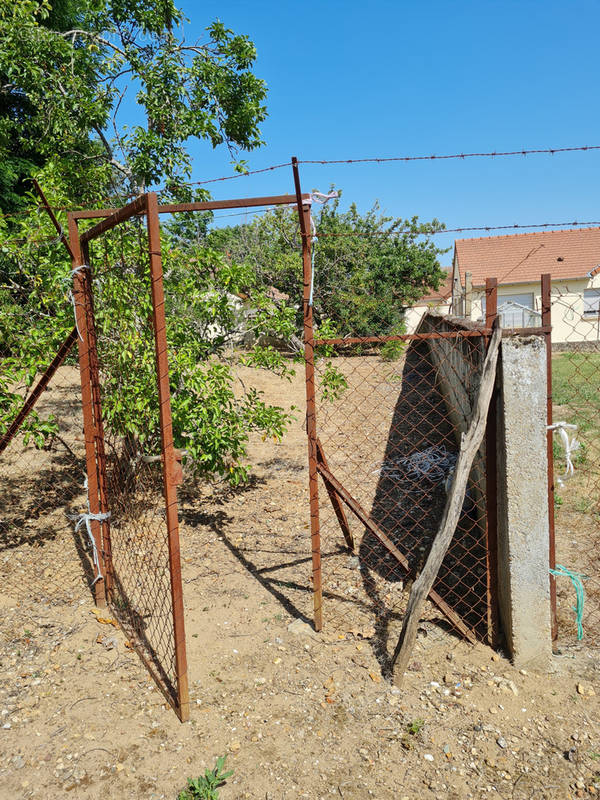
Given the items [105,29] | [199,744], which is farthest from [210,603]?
[105,29]

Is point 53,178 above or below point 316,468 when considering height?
above

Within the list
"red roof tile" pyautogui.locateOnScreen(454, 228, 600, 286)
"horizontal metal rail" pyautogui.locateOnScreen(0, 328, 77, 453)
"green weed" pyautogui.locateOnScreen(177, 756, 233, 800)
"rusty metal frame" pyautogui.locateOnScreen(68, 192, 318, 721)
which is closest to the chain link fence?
"rusty metal frame" pyautogui.locateOnScreen(68, 192, 318, 721)

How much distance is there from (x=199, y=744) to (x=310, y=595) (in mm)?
1346

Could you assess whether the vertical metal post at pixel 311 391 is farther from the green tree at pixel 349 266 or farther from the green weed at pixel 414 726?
the green tree at pixel 349 266

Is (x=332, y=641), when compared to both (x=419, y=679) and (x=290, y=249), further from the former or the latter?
(x=290, y=249)

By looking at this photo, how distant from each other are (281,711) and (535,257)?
20281 millimetres

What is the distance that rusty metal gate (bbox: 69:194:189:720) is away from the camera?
2.55m

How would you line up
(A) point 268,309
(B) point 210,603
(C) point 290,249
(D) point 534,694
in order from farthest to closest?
(C) point 290,249, (A) point 268,309, (B) point 210,603, (D) point 534,694

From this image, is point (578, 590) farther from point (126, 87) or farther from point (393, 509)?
point (126, 87)

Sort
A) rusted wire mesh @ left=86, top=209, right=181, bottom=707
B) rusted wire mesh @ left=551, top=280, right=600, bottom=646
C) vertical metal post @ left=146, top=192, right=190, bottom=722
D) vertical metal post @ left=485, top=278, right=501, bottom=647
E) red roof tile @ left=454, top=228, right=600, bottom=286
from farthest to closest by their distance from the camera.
Answer: red roof tile @ left=454, top=228, right=600, bottom=286 → rusted wire mesh @ left=86, top=209, right=181, bottom=707 → rusted wire mesh @ left=551, top=280, right=600, bottom=646 → vertical metal post @ left=485, top=278, right=501, bottom=647 → vertical metal post @ left=146, top=192, right=190, bottom=722

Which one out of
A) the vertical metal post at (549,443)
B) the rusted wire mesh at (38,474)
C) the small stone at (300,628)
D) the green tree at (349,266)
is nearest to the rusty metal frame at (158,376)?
the rusted wire mesh at (38,474)

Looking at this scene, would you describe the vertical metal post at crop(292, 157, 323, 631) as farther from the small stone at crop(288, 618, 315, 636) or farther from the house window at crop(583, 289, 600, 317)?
the house window at crop(583, 289, 600, 317)

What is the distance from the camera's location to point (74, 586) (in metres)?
3.90

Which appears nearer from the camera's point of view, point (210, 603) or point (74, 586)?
point (210, 603)
